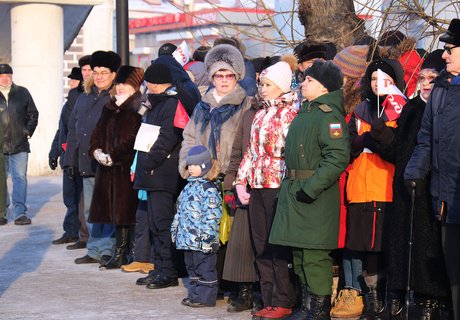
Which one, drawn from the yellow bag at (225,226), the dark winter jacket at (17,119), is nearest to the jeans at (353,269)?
the yellow bag at (225,226)

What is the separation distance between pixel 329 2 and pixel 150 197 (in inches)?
105

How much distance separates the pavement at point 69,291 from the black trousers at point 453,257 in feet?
6.36

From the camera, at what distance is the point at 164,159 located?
9164mm

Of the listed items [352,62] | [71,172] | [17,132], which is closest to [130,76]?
[71,172]

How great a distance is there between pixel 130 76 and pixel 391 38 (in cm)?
246

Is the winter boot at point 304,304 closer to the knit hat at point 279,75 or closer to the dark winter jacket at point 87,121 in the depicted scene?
the knit hat at point 279,75

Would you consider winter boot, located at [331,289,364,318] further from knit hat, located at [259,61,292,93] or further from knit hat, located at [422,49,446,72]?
knit hat, located at [422,49,446,72]

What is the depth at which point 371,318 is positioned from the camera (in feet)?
24.0

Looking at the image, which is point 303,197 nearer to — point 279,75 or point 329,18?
point 279,75

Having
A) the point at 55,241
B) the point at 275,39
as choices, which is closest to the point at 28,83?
the point at 55,241

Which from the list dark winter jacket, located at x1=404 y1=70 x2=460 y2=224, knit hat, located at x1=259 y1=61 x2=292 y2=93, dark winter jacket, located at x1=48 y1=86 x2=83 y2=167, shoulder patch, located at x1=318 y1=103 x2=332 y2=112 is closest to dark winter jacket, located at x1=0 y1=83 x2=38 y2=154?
dark winter jacket, located at x1=48 y1=86 x2=83 y2=167

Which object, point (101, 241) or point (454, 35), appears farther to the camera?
point (101, 241)

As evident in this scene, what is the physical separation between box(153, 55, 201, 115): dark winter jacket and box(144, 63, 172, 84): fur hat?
9 cm

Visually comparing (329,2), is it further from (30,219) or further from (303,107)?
(30,219)
